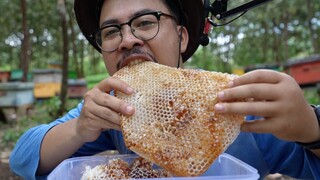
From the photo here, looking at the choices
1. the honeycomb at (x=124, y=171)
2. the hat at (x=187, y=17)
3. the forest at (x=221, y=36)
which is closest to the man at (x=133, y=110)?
the hat at (x=187, y=17)

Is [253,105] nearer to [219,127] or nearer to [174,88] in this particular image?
[219,127]

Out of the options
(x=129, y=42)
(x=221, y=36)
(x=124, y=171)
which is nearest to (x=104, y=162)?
(x=124, y=171)

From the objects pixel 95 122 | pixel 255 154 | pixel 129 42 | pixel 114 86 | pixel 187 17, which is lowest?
pixel 255 154

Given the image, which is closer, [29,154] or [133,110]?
[133,110]

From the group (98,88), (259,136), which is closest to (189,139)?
(98,88)

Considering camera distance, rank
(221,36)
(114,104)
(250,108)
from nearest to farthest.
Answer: (250,108) → (114,104) → (221,36)

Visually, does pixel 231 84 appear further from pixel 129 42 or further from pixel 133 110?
pixel 129 42

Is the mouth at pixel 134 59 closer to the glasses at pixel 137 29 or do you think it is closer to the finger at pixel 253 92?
the glasses at pixel 137 29
